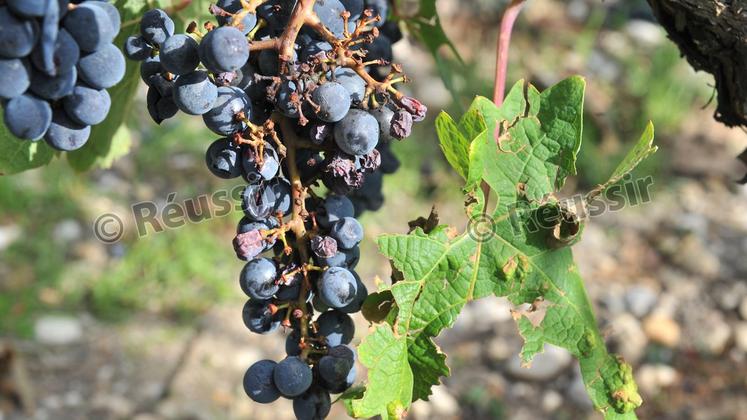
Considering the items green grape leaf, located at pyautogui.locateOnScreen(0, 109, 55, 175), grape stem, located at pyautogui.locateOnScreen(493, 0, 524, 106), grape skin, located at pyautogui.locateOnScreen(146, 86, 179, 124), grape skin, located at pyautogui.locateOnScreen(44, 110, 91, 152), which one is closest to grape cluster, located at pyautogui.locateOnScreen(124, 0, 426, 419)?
grape skin, located at pyautogui.locateOnScreen(146, 86, 179, 124)

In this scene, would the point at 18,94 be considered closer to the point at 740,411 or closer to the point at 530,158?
the point at 530,158

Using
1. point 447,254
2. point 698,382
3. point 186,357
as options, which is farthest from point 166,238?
point 447,254

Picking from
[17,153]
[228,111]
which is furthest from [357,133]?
[17,153]

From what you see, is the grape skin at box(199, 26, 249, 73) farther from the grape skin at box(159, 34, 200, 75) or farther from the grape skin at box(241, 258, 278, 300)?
the grape skin at box(241, 258, 278, 300)

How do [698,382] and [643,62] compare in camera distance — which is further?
[643,62]

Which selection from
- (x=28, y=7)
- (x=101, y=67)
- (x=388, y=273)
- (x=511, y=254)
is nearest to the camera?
(x=28, y=7)

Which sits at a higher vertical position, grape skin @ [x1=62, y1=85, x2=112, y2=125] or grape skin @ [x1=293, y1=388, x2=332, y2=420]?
grape skin @ [x1=62, y1=85, x2=112, y2=125]

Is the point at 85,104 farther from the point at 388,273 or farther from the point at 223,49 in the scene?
the point at 388,273
